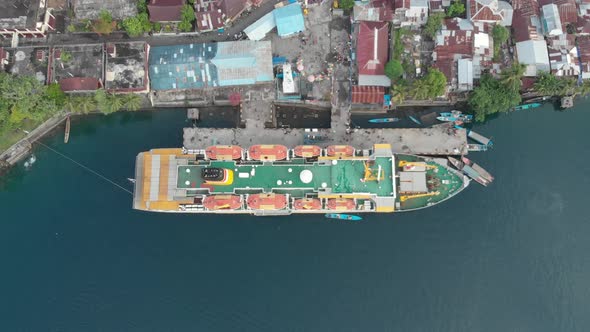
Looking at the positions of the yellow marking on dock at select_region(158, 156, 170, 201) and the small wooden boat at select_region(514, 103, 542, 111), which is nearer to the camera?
Answer: the yellow marking on dock at select_region(158, 156, 170, 201)

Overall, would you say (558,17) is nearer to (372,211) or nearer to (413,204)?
(413,204)

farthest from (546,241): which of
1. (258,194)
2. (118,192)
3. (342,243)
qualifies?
(118,192)

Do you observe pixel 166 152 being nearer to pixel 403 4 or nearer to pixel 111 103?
A: pixel 111 103

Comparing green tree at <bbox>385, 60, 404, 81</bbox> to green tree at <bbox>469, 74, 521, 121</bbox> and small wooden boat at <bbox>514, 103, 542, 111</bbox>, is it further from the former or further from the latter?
small wooden boat at <bbox>514, 103, 542, 111</bbox>

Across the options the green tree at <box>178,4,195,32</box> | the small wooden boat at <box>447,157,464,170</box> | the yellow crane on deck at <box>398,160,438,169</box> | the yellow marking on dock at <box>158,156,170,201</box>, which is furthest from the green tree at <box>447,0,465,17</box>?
the yellow marking on dock at <box>158,156,170,201</box>

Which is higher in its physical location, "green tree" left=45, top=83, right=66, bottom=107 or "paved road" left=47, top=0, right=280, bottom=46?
"paved road" left=47, top=0, right=280, bottom=46

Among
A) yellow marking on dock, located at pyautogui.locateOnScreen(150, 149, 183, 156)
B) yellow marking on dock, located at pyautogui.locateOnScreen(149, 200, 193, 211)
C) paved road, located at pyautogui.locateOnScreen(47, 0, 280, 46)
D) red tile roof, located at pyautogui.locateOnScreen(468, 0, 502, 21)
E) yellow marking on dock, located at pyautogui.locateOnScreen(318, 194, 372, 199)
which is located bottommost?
yellow marking on dock, located at pyautogui.locateOnScreen(149, 200, 193, 211)

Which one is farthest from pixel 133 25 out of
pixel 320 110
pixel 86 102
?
pixel 320 110

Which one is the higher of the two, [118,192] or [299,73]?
[299,73]
